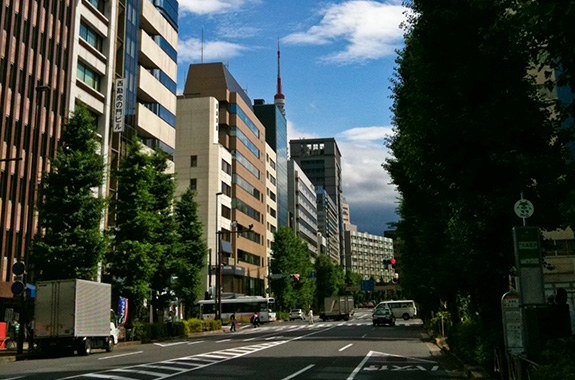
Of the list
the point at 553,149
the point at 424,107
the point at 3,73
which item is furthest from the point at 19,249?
the point at 553,149

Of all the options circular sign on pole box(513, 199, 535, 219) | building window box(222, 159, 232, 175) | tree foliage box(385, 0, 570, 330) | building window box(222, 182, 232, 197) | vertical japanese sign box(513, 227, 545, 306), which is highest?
building window box(222, 159, 232, 175)

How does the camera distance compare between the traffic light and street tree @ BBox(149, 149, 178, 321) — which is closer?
the traffic light

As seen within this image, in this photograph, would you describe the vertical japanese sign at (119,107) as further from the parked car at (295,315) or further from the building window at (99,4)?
the parked car at (295,315)

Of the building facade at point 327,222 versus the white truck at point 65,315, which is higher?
the building facade at point 327,222

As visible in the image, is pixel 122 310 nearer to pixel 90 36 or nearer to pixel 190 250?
pixel 190 250

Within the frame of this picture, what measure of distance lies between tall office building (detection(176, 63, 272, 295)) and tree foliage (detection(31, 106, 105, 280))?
37619 mm

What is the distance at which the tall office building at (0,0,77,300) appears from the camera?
36.0 m

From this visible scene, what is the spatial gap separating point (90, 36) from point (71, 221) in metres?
23.5

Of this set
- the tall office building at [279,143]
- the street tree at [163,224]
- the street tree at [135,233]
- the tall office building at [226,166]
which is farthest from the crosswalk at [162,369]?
the tall office building at [279,143]

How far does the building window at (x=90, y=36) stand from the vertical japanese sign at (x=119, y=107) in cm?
371

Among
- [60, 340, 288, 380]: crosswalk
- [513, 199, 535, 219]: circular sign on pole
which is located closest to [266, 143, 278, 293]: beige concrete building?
[60, 340, 288, 380]: crosswalk

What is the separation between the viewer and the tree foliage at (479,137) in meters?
12.6

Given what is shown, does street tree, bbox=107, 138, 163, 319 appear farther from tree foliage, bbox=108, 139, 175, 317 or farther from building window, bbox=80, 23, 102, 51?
building window, bbox=80, 23, 102, 51

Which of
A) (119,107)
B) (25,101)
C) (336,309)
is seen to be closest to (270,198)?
(336,309)
